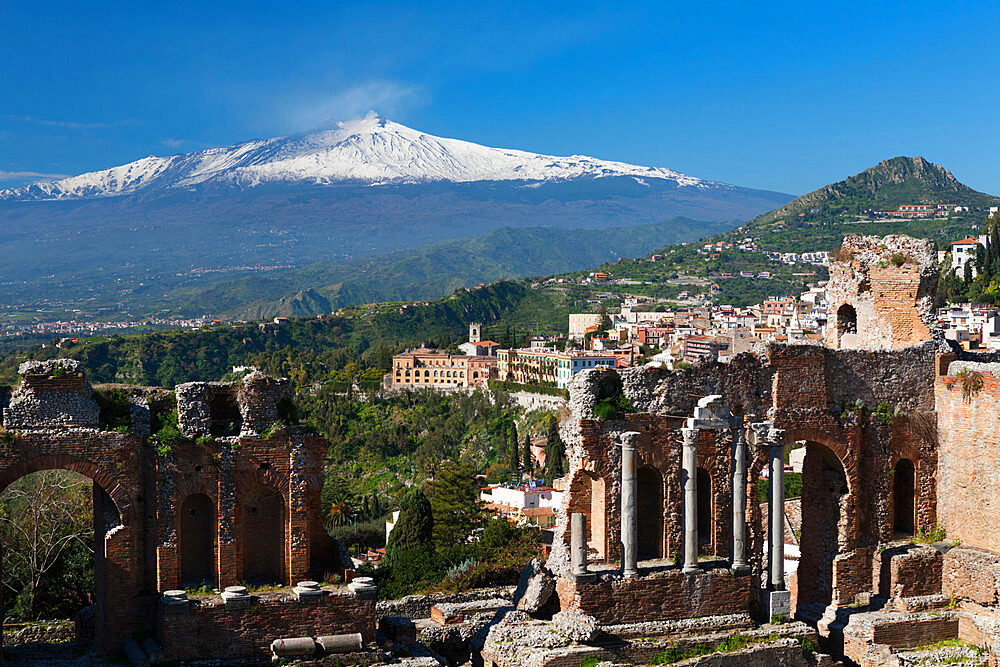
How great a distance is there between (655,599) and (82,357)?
10683cm

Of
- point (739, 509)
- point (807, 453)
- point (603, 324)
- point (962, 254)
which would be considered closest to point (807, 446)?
point (807, 453)

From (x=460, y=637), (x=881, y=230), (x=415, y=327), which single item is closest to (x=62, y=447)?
(x=460, y=637)

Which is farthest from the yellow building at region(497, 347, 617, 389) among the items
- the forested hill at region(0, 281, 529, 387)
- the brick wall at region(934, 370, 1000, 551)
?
the brick wall at region(934, 370, 1000, 551)

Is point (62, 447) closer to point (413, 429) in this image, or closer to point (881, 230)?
point (413, 429)

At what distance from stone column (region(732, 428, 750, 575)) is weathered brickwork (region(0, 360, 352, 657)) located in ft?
23.5

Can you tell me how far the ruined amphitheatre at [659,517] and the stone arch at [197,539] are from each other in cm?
4

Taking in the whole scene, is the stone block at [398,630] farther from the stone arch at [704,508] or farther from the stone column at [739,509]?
the stone column at [739,509]

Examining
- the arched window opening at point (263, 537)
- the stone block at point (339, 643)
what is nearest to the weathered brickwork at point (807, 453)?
the stone block at point (339, 643)

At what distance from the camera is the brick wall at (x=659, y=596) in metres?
19.0

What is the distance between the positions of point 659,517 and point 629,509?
1523 millimetres

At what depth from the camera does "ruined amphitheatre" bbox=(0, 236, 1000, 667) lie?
57.4ft

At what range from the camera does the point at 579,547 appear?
18.8m

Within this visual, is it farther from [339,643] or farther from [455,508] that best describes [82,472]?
[455,508]

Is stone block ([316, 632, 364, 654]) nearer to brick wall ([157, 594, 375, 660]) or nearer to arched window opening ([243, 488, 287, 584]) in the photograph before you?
brick wall ([157, 594, 375, 660])
